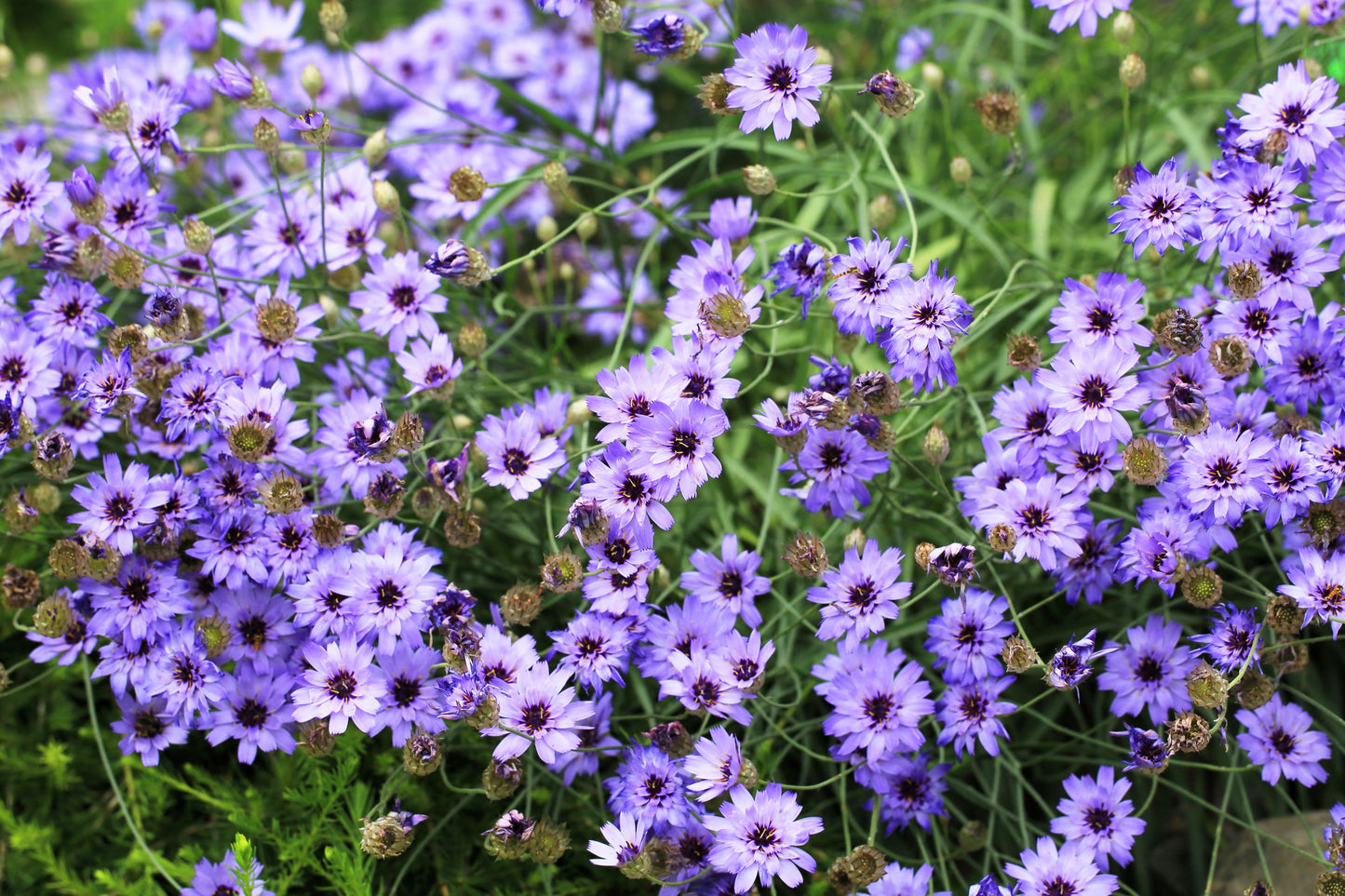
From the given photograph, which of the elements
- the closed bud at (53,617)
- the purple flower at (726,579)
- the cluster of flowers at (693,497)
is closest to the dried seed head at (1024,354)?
the cluster of flowers at (693,497)

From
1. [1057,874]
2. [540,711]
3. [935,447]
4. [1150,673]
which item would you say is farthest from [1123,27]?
[540,711]

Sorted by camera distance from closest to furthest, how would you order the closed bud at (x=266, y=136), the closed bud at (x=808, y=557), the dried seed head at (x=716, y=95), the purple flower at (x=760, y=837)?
the purple flower at (x=760, y=837) < the closed bud at (x=808, y=557) < the dried seed head at (x=716, y=95) < the closed bud at (x=266, y=136)

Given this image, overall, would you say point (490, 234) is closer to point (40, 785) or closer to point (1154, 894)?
point (40, 785)

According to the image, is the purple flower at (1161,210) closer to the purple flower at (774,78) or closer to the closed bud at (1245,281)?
the closed bud at (1245,281)

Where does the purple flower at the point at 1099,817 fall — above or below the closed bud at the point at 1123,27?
below

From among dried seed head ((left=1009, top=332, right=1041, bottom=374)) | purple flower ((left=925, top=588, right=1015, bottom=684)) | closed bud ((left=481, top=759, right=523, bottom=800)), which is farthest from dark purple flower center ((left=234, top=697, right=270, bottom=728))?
dried seed head ((left=1009, top=332, right=1041, bottom=374))

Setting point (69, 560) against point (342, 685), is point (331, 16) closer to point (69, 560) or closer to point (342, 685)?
point (69, 560)
